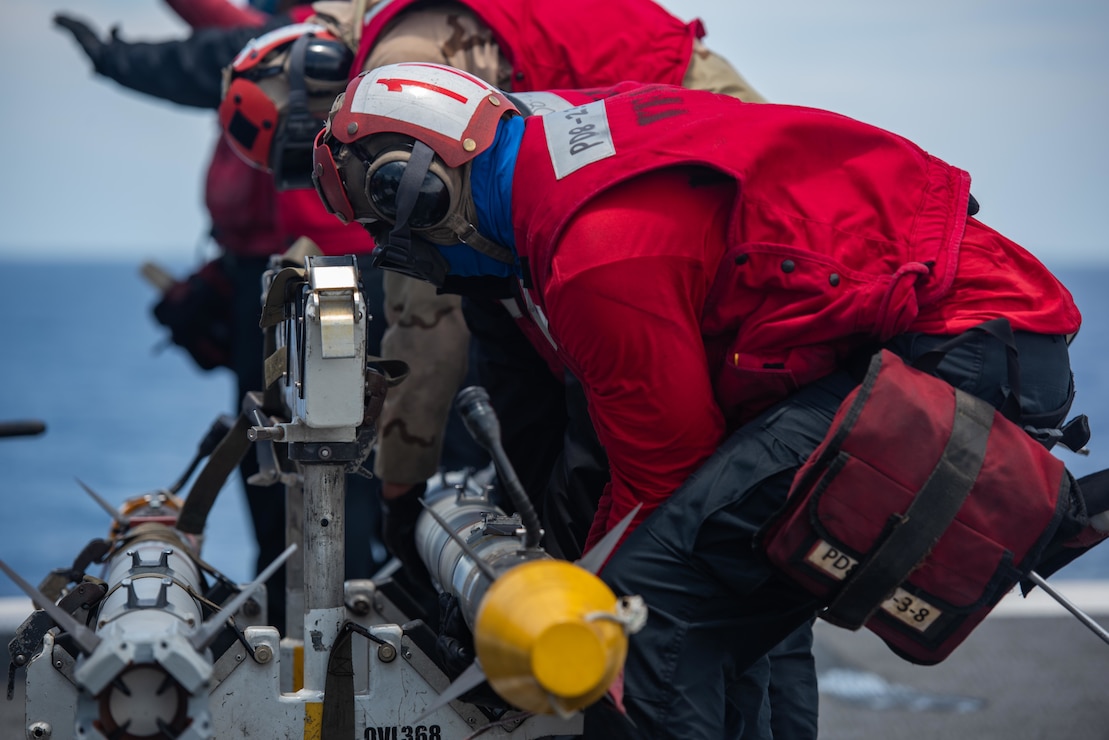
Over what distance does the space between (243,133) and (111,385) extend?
18.2m

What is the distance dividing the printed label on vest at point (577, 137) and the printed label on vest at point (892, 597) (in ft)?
2.54

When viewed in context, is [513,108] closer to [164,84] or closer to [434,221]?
[434,221]

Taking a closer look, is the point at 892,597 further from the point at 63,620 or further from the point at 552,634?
the point at 63,620

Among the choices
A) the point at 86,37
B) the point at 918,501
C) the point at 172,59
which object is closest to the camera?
the point at 918,501

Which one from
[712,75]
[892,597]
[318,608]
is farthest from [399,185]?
[712,75]

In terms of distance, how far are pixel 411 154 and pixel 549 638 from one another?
1.05 m

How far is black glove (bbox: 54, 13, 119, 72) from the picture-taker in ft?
17.3

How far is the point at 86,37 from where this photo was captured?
17.5ft

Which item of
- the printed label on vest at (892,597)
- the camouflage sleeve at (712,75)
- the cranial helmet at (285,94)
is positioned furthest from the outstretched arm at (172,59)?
the printed label on vest at (892,597)

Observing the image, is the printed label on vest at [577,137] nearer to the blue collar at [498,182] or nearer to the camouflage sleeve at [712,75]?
the blue collar at [498,182]

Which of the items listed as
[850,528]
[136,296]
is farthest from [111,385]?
[136,296]

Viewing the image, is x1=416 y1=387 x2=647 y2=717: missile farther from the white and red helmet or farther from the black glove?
the black glove

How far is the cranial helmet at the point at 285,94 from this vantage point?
3969 millimetres

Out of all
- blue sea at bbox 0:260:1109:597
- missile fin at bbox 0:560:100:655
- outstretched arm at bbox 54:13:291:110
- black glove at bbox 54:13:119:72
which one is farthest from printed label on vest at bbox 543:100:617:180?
blue sea at bbox 0:260:1109:597
